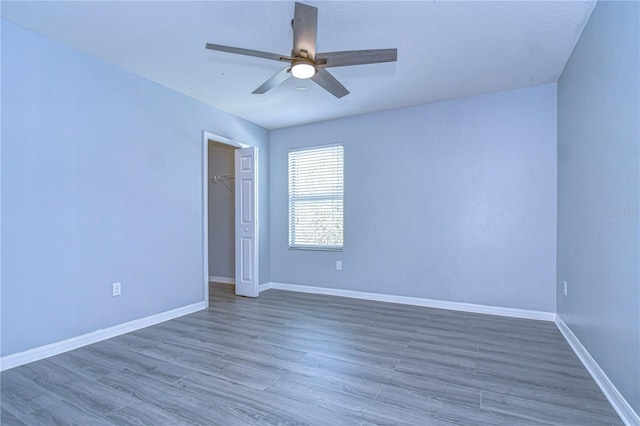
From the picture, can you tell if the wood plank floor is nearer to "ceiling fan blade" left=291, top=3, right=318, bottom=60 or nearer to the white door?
the white door

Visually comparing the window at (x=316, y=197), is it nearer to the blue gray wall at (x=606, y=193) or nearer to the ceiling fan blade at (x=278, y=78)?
the ceiling fan blade at (x=278, y=78)

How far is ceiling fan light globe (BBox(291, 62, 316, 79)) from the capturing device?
2121mm

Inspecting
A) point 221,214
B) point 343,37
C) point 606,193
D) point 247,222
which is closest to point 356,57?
point 343,37

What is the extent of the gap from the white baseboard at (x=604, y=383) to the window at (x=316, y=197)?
2.72 m

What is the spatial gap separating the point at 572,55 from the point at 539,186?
129 centimetres

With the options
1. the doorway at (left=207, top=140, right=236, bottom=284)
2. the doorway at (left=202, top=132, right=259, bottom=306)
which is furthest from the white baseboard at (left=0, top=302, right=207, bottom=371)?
the doorway at (left=207, top=140, right=236, bottom=284)

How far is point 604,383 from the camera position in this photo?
1.98 m

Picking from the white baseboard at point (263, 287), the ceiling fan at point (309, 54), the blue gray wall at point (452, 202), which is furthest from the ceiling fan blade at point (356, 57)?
the white baseboard at point (263, 287)

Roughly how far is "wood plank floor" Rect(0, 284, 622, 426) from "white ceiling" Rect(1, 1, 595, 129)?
2.50m

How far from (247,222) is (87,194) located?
2.00 m

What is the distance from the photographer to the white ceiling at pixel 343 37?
2160 mm

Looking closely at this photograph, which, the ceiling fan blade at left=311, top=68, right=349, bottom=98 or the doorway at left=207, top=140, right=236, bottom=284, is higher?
the ceiling fan blade at left=311, top=68, right=349, bottom=98

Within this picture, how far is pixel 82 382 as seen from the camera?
6.93 ft

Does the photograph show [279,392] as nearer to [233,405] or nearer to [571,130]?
[233,405]
